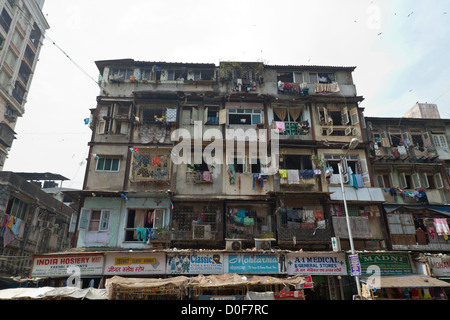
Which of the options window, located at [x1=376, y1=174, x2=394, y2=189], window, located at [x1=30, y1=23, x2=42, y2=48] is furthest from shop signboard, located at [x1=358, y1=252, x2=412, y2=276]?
window, located at [x1=30, y1=23, x2=42, y2=48]

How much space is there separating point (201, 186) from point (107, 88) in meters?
11.0

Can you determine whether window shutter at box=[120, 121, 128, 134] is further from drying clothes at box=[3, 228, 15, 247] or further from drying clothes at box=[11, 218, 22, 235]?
drying clothes at box=[3, 228, 15, 247]

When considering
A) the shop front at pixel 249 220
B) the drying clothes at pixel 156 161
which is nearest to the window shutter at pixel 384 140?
the shop front at pixel 249 220

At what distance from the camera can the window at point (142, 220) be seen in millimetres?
18719

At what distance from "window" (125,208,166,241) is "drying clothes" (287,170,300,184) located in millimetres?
8985

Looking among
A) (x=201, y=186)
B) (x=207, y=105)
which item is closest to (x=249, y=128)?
(x=207, y=105)

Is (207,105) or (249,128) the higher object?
(207,105)

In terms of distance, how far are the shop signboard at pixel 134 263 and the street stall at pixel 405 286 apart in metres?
11.6

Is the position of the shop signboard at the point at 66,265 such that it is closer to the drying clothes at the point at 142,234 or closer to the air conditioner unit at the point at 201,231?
the drying clothes at the point at 142,234

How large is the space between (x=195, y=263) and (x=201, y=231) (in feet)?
7.13

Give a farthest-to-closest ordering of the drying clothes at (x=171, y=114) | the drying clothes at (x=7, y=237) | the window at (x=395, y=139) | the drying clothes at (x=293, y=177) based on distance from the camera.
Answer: the window at (x=395, y=139) → the drying clothes at (x=171, y=114) → the drying clothes at (x=7, y=237) → the drying clothes at (x=293, y=177)

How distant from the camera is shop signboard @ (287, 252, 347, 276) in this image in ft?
55.3

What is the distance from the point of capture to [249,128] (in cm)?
2148

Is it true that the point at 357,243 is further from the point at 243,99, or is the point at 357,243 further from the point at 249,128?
the point at 243,99
